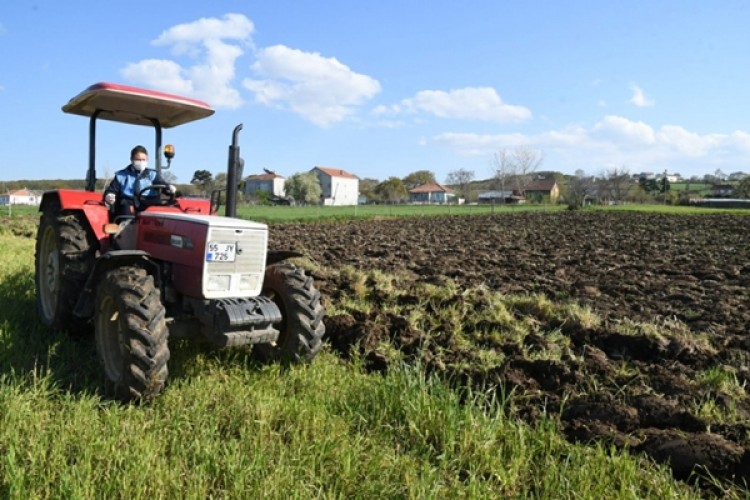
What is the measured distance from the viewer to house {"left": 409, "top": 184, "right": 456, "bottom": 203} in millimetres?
101688

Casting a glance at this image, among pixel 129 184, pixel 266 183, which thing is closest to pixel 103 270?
pixel 129 184

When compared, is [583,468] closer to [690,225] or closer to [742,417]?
[742,417]

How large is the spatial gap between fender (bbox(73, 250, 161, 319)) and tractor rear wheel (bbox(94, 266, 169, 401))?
0.60ft

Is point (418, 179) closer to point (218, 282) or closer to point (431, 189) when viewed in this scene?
point (431, 189)

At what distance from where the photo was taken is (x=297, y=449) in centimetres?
327

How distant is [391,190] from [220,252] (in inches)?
3564

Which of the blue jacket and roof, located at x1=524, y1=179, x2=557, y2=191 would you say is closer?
the blue jacket

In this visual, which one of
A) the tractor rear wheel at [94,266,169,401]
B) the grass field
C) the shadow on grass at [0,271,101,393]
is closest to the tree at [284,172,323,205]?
the shadow on grass at [0,271,101,393]

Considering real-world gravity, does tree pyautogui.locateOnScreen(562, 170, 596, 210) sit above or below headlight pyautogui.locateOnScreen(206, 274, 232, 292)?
above

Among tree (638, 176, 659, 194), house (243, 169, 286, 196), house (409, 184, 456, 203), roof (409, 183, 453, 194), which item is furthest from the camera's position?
roof (409, 183, 453, 194)

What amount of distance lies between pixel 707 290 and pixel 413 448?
7457 millimetres

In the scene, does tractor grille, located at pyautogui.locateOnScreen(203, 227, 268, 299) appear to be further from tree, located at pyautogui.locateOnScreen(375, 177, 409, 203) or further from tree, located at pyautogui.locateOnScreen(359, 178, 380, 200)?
tree, located at pyautogui.locateOnScreen(359, 178, 380, 200)

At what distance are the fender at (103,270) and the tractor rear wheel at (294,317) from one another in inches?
35.6

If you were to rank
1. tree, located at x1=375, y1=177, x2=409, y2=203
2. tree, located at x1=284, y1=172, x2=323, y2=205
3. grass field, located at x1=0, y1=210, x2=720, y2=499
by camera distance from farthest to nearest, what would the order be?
tree, located at x1=375, y1=177, x2=409, y2=203, tree, located at x1=284, y1=172, x2=323, y2=205, grass field, located at x1=0, y1=210, x2=720, y2=499
